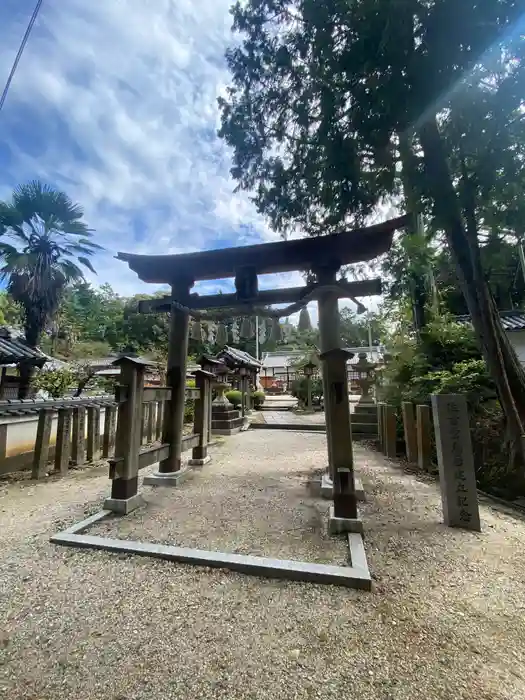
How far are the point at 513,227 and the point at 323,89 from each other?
3261mm

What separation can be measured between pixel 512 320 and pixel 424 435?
1030cm

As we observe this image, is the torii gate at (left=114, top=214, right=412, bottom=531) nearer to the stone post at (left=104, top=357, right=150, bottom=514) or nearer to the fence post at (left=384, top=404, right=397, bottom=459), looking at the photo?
the stone post at (left=104, top=357, right=150, bottom=514)

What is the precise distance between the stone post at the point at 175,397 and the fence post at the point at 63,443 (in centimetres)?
181

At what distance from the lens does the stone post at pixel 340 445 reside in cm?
286

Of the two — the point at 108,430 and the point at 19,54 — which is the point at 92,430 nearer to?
the point at 108,430

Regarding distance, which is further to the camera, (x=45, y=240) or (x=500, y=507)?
(x=45, y=240)

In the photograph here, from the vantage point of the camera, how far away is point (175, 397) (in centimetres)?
434

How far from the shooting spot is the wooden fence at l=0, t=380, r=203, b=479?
4.82 m

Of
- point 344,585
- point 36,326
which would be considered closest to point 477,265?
point 344,585

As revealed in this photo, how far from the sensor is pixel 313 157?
17.1 ft

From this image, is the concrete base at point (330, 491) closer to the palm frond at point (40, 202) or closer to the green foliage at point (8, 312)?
the palm frond at point (40, 202)

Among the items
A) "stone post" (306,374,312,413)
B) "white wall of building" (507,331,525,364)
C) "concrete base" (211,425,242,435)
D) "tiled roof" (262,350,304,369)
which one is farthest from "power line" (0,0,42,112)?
"tiled roof" (262,350,304,369)

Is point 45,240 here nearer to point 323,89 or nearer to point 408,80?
point 323,89

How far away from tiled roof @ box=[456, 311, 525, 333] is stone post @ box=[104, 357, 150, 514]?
36.8 feet
